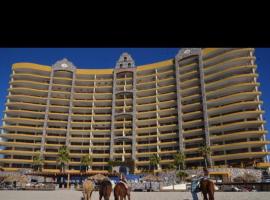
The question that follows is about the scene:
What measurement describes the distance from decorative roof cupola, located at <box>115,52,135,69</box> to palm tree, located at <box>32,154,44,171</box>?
4494 centimetres

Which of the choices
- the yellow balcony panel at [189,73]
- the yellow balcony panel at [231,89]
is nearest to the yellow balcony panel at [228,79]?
the yellow balcony panel at [231,89]

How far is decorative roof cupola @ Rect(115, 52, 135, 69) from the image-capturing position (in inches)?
4520

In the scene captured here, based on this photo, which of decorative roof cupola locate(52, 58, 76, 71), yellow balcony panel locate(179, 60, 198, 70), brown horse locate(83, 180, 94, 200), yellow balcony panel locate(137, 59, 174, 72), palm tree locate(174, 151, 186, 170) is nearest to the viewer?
brown horse locate(83, 180, 94, 200)

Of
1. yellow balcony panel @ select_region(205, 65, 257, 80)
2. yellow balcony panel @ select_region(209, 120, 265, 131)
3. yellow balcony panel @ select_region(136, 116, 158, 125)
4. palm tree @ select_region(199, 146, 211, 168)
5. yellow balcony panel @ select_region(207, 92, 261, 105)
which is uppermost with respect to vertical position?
yellow balcony panel @ select_region(205, 65, 257, 80)

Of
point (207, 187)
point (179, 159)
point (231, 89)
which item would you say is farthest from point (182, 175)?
point (207, 187)

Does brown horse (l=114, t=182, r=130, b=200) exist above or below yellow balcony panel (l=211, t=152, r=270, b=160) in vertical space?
below

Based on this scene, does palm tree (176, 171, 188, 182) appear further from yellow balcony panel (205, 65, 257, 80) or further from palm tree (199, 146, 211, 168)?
yellow balcony panel (205, 65, 257, 80)

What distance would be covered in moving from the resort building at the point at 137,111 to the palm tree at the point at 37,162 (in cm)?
198

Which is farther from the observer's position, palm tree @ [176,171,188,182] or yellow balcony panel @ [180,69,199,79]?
yellow balcony panel @ [180,69,199,79]

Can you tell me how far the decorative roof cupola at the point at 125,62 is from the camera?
115 m

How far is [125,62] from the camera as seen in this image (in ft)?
380

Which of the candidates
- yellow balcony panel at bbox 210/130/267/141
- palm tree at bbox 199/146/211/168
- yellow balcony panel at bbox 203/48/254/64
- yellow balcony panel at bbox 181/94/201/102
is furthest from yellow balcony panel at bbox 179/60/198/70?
palm tree at bbox 199/146/211/168

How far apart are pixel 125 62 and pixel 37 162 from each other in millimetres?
49958
